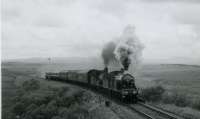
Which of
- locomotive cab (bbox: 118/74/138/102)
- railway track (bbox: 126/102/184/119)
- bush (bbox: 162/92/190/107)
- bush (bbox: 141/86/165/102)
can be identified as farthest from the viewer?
bush (bbox: 141/86/165/102)

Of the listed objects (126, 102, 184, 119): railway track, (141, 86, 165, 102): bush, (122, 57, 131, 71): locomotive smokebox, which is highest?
(122, 57, 131, 71): locomotive smokebox

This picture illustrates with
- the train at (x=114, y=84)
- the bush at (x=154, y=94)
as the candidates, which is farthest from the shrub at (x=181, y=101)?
the train at (x=114, y=84)

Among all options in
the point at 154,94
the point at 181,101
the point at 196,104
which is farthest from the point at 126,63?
the point at 196,104

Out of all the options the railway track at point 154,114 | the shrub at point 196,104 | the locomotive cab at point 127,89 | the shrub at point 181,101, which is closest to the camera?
the railway track at point 154,114

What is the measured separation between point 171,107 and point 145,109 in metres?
2.52

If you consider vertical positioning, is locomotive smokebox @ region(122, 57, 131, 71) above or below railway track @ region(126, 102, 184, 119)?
above

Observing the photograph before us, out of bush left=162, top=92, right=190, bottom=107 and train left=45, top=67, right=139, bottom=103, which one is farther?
train left=45, top=67, right=139, bottom=103

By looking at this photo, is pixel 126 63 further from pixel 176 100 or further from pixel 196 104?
pixel 196 104

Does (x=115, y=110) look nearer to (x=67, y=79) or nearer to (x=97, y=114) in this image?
(x=97, y=114)

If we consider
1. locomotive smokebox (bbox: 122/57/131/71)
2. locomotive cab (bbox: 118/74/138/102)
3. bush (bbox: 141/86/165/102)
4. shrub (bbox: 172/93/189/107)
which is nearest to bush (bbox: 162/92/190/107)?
shrub (bbox: 172/93/189/107)

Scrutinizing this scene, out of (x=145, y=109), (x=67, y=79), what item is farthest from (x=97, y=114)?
(x=67, y=79)

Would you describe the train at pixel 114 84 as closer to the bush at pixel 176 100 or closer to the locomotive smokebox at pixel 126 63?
the locomotive smokebox at pixel 126 63

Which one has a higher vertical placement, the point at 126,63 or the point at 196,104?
the point at 126,63

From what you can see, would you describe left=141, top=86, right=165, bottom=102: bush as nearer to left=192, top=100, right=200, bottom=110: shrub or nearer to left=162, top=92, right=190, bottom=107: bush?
left=162, top=92, right=190, bottom=107: bush
